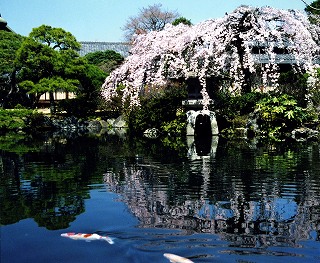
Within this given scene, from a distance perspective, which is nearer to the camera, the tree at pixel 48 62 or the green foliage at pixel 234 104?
the green foliage at pixel 234 104

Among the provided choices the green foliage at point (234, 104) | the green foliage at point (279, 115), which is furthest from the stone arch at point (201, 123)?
the green foliage at point (279, 115)

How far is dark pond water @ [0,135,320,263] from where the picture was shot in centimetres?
438

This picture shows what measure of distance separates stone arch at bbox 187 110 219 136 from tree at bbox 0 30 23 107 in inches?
578

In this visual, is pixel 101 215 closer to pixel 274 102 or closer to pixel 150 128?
pixel 274 102

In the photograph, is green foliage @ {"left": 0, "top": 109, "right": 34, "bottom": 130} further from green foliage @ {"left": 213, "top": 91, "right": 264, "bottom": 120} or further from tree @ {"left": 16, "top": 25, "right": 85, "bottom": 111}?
green foliage @ {"left": 213, "top": 91, "right": 264, "bottom": 120}

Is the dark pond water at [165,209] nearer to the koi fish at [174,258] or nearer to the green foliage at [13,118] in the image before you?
the koi fish at [174,258]

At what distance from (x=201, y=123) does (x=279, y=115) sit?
4032mm

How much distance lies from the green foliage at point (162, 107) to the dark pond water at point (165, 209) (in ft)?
29.0

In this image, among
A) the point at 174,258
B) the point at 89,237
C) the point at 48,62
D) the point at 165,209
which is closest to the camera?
the point at 174,258

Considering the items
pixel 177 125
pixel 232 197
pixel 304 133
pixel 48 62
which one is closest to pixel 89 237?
pixel 232 197

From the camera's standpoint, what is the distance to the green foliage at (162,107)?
Answer: 20.0 metres

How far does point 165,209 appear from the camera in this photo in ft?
19.8

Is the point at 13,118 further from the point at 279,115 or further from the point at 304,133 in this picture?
the point at 304,133

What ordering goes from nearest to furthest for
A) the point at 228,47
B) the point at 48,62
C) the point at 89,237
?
the point at 89,237
the point at 228,47
the point at 48,62
